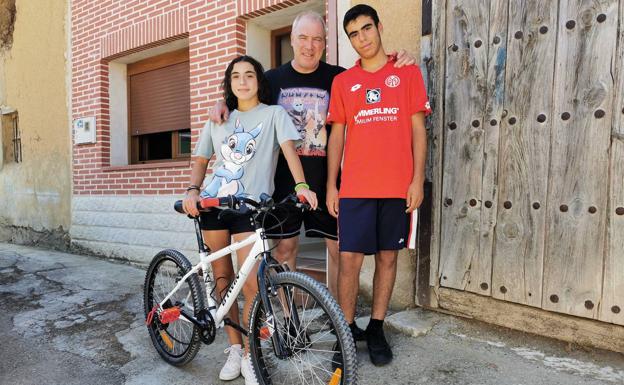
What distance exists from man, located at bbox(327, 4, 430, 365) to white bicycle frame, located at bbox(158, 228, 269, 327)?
565mm

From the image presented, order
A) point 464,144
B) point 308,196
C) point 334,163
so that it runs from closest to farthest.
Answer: point 308,196, point 334,163, point 464,144

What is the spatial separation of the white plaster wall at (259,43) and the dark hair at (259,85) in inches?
87.3

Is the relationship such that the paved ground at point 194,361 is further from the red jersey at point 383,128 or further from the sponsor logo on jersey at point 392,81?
the sponsor logo on jersey at point 392,81

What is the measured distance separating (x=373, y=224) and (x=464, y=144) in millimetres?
897

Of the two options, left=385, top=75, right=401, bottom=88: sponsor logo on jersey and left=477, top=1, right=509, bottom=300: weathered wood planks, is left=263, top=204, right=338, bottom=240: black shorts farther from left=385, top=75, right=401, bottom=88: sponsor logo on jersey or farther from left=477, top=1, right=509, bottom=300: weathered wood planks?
left=477, top=1, right=509, bottom=300: weathered wood planks

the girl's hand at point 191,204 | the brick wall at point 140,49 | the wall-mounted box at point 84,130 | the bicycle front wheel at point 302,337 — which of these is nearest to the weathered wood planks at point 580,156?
the bicycle front wheel at point 302,337

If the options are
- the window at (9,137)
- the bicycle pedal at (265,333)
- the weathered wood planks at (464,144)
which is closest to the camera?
the bicycle pedal at (265,333)

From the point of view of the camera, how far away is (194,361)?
2848 mm

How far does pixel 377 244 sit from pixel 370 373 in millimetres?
700

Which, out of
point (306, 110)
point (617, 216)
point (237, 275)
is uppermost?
point (306, 110)

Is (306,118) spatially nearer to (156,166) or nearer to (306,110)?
(306,110)

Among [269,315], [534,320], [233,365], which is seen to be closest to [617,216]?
[534,320]

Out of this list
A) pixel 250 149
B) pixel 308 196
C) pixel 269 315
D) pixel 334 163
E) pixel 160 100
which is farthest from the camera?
pixel 160 100

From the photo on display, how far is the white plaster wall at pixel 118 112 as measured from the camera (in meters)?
6.17
